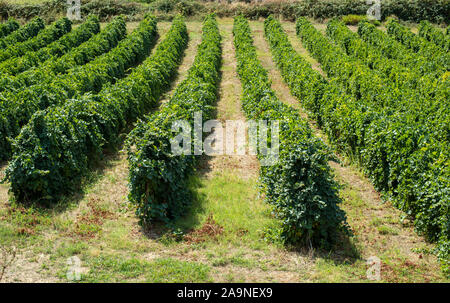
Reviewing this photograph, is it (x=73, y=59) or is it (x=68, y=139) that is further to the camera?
(x=73, y=59)

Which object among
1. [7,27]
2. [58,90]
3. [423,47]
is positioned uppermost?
[7,27]

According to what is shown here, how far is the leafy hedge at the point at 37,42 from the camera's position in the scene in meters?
22.2

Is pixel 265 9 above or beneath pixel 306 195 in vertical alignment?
above

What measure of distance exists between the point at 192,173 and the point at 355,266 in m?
5.32

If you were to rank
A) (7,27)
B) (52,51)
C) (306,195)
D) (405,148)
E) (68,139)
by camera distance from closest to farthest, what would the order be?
(306,195), (405,148), (68,139), (52,51), (7,27)

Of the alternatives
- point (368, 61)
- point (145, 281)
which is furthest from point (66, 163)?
point (368, 61)

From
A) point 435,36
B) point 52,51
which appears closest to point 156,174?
point 52,51

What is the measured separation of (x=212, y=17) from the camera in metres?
37.3

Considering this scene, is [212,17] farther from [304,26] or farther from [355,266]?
[355,266]

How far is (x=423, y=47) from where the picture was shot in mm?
25141

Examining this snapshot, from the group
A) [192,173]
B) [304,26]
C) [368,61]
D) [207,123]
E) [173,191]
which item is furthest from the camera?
[304,26]

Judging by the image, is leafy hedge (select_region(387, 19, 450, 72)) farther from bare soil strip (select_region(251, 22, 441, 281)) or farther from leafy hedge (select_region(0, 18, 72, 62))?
leafy hedge (select_region(0, 18, 72, 62))

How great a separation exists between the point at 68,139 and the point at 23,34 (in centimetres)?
2236

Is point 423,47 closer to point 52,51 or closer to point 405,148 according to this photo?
point 405,148
